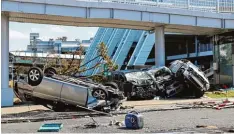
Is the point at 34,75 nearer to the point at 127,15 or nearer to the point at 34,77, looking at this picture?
the point at 34,77

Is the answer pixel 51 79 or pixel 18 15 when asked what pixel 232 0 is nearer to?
pixel 18 15

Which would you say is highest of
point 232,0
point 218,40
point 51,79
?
point 232,0

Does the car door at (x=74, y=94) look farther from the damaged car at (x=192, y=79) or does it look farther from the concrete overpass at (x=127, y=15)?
the damaged car at (x=192, y=79)

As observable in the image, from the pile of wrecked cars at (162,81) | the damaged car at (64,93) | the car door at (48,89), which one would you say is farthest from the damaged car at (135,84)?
the car door at (48,89)

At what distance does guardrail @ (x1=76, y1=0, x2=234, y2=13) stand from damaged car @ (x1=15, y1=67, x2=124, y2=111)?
9086 millimetres

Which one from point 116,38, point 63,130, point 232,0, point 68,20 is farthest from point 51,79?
point 116,38

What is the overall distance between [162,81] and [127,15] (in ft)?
14.2

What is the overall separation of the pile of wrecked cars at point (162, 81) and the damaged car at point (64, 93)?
18.3ft

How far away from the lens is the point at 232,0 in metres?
27.2

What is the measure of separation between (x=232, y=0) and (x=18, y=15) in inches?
603

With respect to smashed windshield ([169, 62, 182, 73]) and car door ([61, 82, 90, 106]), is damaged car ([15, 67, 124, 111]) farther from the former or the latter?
smashed windshield ([169, 62, 182, 73])

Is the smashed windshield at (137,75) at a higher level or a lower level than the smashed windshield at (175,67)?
lower

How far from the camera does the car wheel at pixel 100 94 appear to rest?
48.3 feet

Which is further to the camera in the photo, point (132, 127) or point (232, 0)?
point (232, 0)
